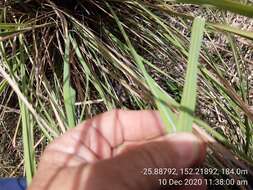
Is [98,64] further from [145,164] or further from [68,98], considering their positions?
[145,164]

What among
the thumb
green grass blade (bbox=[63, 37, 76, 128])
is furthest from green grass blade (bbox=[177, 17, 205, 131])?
green grass blade (bbox=[63, 37, 76, 128])

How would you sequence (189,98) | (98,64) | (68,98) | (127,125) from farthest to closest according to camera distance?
(98,64) < (68,98) < (127,125) < (189,98)

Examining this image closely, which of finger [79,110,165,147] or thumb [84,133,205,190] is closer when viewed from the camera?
thumb [84,133,205,190]

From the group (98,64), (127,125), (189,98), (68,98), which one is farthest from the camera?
(98,64)

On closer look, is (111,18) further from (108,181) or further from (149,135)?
(108,181)

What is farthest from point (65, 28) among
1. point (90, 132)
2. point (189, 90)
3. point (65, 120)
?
point (189, 90)

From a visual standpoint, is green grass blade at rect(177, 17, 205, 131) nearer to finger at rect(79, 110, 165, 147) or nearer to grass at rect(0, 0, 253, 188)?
finger at rect(79, 110, 165, 147)

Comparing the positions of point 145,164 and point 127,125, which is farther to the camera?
point 127,125

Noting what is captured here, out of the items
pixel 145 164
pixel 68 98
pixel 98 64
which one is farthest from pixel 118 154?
pixel 98 64

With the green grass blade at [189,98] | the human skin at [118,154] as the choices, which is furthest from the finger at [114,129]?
the green grass blade at [189,98]
